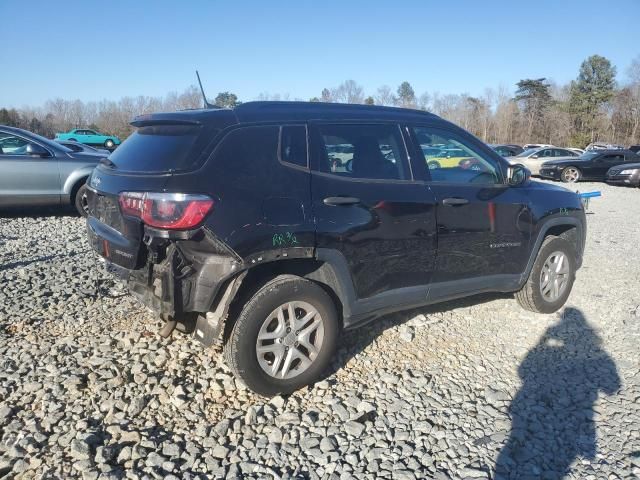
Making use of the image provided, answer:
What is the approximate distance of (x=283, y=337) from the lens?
3.17 meters

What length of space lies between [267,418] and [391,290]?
126 cm

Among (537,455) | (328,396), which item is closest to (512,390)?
(537,455)

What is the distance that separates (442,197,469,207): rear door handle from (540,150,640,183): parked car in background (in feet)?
63.9

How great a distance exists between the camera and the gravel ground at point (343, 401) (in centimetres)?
262

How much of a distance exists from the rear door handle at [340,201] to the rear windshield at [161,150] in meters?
0.82

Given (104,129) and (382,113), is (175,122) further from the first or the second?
(104,129)

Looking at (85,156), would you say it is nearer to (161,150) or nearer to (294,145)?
(161,150)

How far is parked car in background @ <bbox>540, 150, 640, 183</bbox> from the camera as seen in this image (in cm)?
2056

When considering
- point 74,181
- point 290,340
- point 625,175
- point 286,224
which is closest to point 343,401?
point 290,340

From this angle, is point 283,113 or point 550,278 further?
point 550,278

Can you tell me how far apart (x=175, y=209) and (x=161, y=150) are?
55cm

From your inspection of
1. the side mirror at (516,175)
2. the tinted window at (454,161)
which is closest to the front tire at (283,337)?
the tinted window at (454,161)

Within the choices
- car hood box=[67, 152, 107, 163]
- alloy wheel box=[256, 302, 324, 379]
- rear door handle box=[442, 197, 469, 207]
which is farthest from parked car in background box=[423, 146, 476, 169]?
car hood box=[67, 152, 107, 163]

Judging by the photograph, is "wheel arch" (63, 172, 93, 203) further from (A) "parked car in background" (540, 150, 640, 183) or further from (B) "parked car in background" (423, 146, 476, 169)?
(A) "parked car in background" (540, 150, 640, 183)
